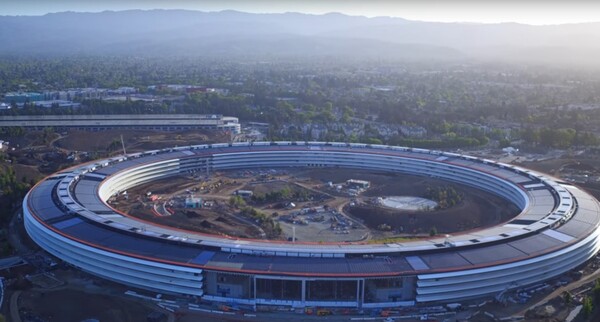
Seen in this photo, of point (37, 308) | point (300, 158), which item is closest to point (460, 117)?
point (300, 158)

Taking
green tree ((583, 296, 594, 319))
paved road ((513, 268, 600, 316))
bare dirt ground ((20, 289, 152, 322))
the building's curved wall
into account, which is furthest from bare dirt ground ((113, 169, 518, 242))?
green tree ((583, 296, 594, 319))

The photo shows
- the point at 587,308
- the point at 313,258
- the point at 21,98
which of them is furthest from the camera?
the point at 21,98

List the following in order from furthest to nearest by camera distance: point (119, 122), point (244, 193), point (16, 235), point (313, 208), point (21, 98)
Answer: point (21, 98) → point (119, 122) → point (244, 193) → point (313, 208) → point (16, 235)

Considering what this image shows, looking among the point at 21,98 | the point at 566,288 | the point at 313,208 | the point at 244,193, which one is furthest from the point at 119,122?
the point at 566,288

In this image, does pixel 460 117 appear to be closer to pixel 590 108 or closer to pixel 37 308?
pixel 590 108

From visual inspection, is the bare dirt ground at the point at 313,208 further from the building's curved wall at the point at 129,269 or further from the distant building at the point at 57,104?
the distant building at the point at 57,104

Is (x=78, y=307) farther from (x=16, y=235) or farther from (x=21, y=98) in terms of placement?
(x=21, y=98)

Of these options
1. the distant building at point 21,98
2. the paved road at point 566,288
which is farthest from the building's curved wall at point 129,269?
the distant building at point 21,98

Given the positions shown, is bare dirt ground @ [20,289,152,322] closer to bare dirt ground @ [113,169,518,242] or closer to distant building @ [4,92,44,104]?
bare dirt ground @ [113,169,518,242]

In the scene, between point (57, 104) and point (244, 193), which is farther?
point (57, 104)

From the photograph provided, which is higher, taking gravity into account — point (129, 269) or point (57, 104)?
point (57, 104)

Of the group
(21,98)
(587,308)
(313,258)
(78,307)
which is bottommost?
(78,307)
